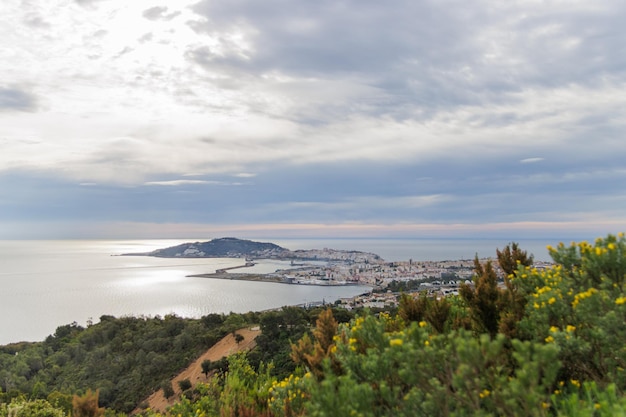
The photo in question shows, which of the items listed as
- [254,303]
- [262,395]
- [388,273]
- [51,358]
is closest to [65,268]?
[254,303]

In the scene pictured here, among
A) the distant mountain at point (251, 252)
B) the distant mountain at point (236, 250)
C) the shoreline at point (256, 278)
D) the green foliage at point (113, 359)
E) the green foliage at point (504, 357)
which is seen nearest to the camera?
the green foliage at point (504, 357)

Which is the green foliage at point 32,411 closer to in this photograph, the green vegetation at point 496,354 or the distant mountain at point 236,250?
the green vegetation at point 496,354

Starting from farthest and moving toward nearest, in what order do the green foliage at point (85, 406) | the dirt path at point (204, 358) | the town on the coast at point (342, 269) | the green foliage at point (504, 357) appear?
the town on the coast at point (342, 269), the dirt path at point (204, 358), the green foliage at point (85, 406), the green foliage at point (504, 357)

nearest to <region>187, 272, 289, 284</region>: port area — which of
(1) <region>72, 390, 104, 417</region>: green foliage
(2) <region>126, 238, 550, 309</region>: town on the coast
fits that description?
(2) <region>126, 238, 550, 309</region>: town on the coast

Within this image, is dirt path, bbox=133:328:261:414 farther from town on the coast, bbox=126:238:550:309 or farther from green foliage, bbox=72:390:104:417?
green foliage, bbox=72:390:104:417

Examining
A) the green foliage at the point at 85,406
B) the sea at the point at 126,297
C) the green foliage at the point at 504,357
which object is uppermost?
the green foliage at the point at 504,357

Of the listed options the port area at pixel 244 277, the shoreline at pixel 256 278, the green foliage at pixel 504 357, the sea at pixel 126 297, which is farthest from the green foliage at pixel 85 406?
the port area at pixel 244 277
